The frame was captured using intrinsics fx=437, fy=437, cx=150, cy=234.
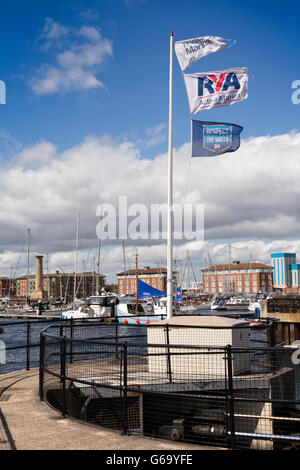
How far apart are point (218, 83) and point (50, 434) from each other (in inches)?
618

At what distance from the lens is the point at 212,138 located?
1822 cm

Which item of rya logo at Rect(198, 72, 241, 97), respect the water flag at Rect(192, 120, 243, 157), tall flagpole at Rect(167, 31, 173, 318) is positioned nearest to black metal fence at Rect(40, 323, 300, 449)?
tall flagpole at Rect(167, 31, 173, 318)

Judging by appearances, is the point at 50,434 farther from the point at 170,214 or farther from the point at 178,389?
the point at 170,214

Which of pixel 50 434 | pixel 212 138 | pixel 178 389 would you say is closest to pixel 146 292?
pixel 212 138

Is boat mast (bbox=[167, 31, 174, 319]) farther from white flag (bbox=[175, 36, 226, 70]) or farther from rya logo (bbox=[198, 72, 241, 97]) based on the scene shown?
rya logo (bbox=[198, 72, 241, 97])

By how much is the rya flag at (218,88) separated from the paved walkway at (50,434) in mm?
13932

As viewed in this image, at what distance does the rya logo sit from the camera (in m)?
18.3

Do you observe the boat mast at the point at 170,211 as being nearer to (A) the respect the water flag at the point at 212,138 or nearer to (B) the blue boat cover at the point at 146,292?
(A) the respect the water flag at the point at 212,138

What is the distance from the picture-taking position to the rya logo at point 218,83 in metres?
18.3

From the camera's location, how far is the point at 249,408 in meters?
10.5
